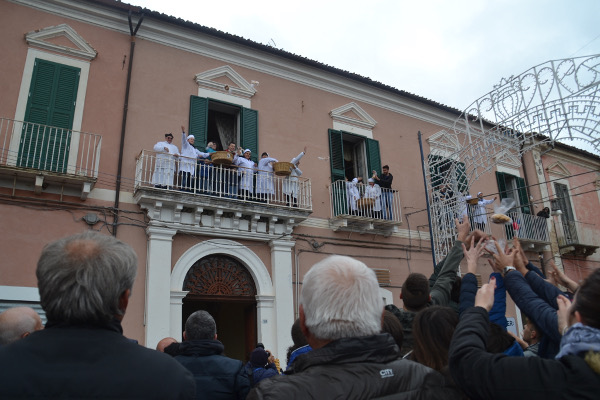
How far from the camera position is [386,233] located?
1217cm

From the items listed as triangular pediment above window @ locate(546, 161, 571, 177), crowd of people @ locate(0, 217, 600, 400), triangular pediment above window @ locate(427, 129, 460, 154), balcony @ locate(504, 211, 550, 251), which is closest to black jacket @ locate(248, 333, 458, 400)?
crowd of people @ locate(0, 217, 600, 400)

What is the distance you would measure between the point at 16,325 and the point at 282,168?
7.70 meters

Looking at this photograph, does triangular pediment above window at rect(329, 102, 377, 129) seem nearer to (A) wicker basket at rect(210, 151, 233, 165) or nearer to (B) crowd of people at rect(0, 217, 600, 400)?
(A) wicker basket at rect(210, 151, 233, 165)

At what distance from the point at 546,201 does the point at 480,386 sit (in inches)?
656

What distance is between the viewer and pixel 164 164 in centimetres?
934

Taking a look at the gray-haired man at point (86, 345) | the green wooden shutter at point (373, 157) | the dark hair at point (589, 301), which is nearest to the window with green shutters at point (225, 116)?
the green wooden shutter at point (373, 157)

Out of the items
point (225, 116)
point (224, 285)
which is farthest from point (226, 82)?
point (224, 285)

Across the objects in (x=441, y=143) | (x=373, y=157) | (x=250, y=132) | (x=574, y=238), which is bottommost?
(x=574, y=238)

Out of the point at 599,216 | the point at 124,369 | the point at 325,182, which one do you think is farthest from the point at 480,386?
the point at 599,216

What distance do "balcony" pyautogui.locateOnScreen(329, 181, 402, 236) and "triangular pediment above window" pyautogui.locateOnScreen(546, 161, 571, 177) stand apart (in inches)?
337

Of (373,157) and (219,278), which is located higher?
(373,157)

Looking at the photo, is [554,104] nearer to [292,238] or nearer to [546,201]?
[292,238]

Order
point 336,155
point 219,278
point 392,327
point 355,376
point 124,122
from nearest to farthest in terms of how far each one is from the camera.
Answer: point 355,376 → point 392,327 → point 124,122 → point 219,278 → point 336,155

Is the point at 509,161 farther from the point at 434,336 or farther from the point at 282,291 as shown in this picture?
the point at 434,336
